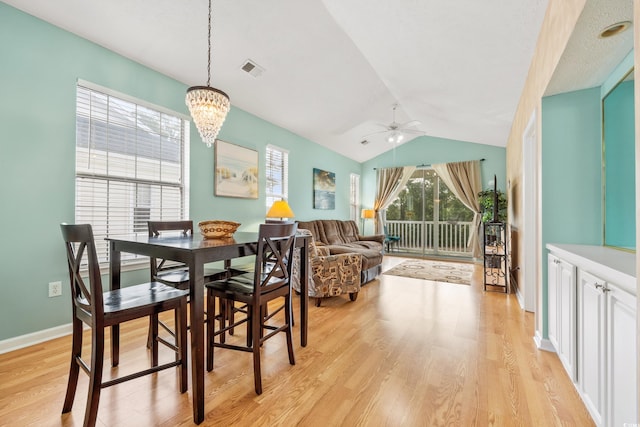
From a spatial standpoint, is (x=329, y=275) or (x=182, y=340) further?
(x=329, y=275)

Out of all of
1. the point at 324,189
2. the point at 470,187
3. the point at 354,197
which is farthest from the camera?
the point at 354,197

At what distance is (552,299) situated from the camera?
6.85 ft

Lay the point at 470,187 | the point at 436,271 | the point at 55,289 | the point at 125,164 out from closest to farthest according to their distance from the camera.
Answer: the point at 55,289 → the point at 125,164 → the point at 436,271 → the point at 470,187

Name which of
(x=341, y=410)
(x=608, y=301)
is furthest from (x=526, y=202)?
(x=341, y=410)

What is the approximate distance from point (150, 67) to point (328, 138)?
342cm

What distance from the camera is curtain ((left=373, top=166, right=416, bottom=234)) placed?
715cm

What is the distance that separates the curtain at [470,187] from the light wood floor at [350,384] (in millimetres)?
3808

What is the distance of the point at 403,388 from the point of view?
174 cm

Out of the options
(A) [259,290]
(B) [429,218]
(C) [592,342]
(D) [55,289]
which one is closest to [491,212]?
(B) [429,218]

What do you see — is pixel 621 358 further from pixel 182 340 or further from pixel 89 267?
pixel 89 267

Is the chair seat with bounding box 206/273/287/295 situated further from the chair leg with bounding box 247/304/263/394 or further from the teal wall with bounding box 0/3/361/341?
the teal wall with bounding box 0/3/361/341

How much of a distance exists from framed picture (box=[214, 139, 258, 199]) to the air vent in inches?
38.0

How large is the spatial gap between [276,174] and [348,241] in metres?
2.00

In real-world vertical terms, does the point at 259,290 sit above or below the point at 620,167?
below
